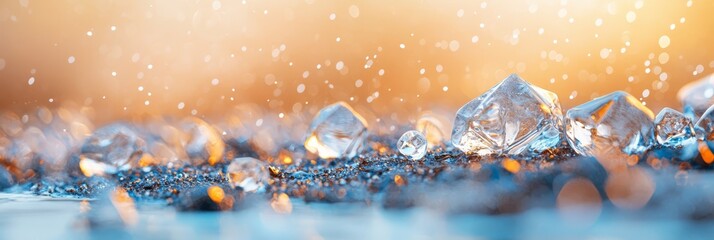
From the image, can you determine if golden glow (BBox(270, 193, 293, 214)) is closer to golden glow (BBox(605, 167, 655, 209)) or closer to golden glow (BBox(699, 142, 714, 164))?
golden glow (BBox(605, 167, 655, 209))

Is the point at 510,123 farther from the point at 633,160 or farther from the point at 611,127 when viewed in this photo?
the point at 633,160

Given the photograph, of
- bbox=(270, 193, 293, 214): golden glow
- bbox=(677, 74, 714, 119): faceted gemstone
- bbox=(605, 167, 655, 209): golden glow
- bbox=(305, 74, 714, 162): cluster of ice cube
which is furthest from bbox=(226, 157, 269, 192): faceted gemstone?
bbox=(677, 74, 714, 119): faceted gemstone

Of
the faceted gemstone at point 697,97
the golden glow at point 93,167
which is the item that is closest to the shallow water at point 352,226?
the golden glow at point 93,167

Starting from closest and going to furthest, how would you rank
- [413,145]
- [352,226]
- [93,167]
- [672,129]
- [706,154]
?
1. [352,226]
2. [706,154]
3. [672,129]
4. [413,145]
5. [93,167]

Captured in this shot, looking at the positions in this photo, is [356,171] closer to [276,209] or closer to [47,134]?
[276,209]

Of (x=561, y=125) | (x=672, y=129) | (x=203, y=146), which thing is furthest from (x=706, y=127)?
(x=203, y=146)

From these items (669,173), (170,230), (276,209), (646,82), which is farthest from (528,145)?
(646,82)

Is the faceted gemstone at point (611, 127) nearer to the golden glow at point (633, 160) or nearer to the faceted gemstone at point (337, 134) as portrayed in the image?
the golden glow at point (633, 160)

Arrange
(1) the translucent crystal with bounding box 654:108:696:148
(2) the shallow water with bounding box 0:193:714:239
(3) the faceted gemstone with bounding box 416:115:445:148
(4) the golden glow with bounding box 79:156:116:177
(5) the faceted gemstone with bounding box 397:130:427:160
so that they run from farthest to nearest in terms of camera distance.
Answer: (3) the faceted gemstone with bounding box 416:115:445:148, (4) the golden glow with bounding box 79:156:116:177, (5) the faceted gemstone with bounding box 397:130:427:160, (1) the translucent crystal with bounding box 654:108:696:148, (2) the shallow water with bounding box 0:193:714:239
